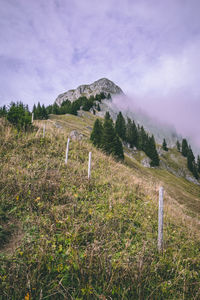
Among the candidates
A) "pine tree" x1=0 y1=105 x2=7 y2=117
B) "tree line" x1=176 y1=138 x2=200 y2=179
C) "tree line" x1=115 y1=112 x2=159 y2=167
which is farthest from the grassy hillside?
"tree line" x1=176 y1=138 x2=200 y2=179

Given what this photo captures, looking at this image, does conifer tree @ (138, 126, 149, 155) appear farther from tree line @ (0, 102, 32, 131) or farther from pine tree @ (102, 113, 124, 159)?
tree line @ (0, 102, 32, 131)

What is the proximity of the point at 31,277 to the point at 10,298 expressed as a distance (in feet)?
0.92

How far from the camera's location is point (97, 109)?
94.2 m

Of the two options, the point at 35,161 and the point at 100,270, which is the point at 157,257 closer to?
the point at 100,270

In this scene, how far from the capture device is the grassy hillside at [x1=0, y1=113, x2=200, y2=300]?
2043mm

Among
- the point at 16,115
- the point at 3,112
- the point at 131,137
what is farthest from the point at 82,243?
the point at 131,137

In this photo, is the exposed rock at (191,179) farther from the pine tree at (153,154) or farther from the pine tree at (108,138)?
the pine tree at (108,138)

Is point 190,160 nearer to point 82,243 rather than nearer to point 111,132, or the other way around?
point 111,132

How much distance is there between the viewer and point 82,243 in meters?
3.03

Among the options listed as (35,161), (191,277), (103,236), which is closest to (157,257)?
(191,277)

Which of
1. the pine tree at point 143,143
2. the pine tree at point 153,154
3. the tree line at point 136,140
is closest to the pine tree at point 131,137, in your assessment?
the tree line at point 136,140

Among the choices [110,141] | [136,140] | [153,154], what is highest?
[136,140]

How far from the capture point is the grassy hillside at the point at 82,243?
2.04 metres

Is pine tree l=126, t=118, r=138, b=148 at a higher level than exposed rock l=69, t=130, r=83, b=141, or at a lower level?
higher
